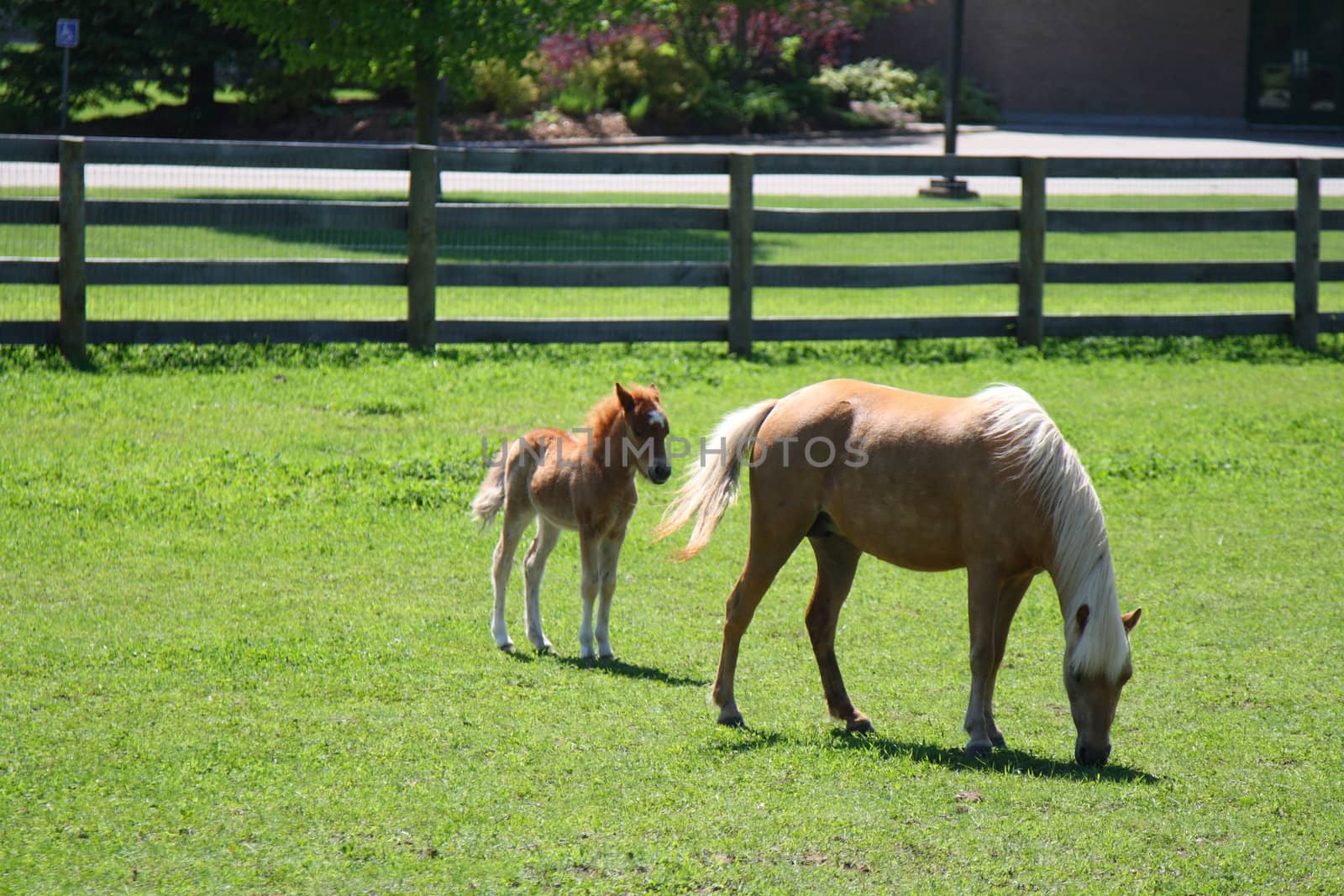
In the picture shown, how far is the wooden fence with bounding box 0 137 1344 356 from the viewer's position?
Result: 456 inches

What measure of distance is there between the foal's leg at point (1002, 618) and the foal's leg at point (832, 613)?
506 millimetres

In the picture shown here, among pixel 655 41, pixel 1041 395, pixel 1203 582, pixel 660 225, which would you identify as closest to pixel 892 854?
pixel 1203 582

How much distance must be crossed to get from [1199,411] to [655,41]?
27.7 m

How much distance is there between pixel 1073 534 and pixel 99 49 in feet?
94.7

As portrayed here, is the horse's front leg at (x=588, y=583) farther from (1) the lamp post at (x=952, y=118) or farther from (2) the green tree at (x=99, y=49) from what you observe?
(2) the green tree at (x=99, y=49)

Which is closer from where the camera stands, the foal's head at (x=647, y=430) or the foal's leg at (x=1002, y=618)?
the foal's leg at (x=1002, y=618)

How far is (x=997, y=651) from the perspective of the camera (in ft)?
18.0

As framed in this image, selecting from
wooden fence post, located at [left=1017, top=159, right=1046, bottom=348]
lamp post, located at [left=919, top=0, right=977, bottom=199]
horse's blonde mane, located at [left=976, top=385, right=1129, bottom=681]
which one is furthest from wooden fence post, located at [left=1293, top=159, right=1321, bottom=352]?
horse's blonde mane, located at [left=976, top=385, right=1129, bottom=681]

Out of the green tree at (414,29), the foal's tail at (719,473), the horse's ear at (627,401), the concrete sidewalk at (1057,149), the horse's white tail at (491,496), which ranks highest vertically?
the green tree at (414,29)

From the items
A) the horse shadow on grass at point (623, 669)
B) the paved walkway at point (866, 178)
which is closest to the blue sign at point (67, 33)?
the paved walkway at point (866, 178)

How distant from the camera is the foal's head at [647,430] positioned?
6250mm

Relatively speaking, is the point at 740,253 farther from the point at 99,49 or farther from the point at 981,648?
the point at 99,49

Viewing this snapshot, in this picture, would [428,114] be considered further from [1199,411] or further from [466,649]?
[466,649]

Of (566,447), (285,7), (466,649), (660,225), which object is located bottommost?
(466,649)
